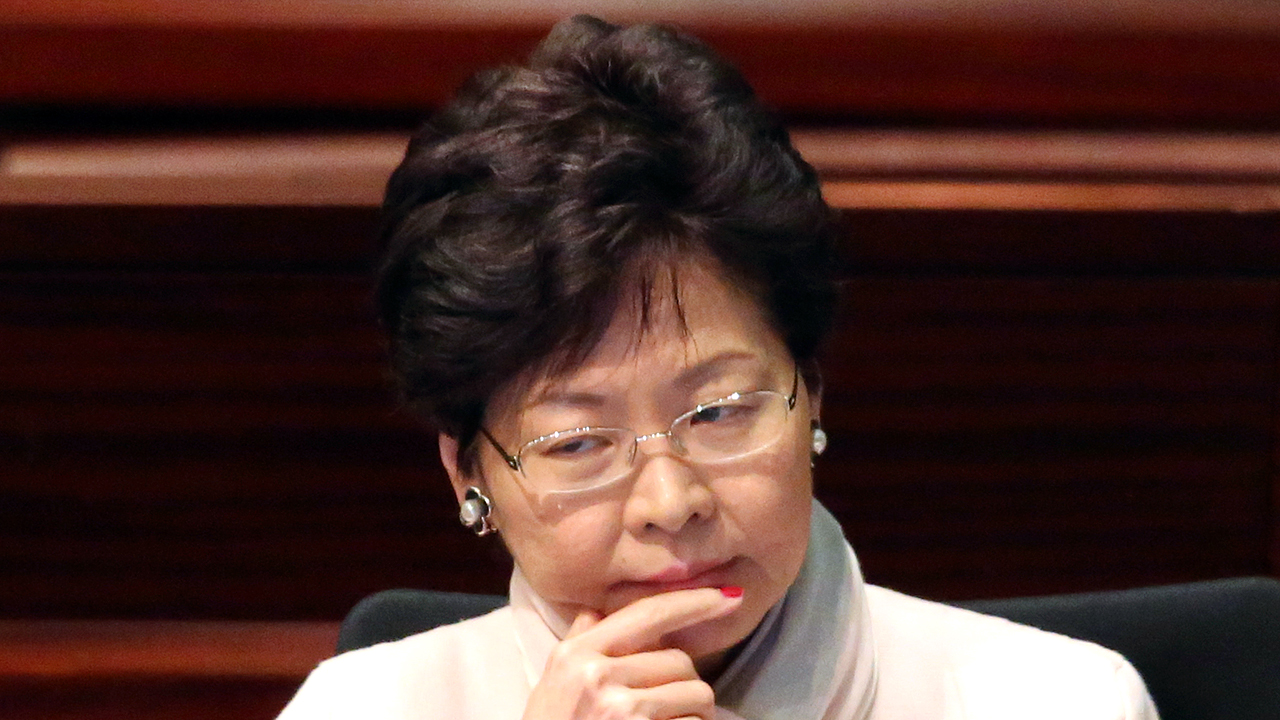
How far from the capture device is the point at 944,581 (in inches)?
78.7

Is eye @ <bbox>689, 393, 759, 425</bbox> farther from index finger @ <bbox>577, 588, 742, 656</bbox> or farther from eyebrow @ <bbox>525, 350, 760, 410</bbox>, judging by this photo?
index finger @ <bbox>577, 588, 742, 656</bbox>

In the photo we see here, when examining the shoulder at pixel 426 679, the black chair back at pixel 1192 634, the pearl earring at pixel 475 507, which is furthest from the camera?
the black chair back at pixel 1192 634

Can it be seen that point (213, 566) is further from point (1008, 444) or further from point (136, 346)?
point (1008, 444)

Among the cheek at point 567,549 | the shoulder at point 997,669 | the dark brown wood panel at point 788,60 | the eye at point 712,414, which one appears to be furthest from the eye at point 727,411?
the dark brown wood panel at point 788,60

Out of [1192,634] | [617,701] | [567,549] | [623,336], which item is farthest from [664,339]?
[1192,634]

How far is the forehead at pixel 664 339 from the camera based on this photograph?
44.1 inches

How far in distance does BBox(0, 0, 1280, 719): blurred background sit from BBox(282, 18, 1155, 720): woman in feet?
2.37

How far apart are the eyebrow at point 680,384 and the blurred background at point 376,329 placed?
77 centimetres

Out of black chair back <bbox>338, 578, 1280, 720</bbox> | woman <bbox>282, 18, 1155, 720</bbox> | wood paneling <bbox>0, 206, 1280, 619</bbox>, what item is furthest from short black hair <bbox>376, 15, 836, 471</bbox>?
wood paneling <bbox>0, 206, 1280, 619</bbox>

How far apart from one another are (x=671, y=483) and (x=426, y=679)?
39 cm

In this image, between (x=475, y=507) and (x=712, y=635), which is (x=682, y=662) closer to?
(x=712, y=635)

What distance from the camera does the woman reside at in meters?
1.12

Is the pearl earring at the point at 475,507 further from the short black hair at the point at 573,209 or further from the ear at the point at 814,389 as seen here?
the ear at the point at 814,389

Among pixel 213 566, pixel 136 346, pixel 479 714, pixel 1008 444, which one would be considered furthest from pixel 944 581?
pixel 136 346
